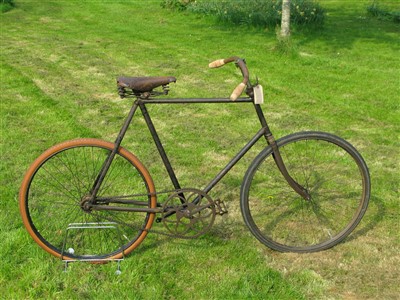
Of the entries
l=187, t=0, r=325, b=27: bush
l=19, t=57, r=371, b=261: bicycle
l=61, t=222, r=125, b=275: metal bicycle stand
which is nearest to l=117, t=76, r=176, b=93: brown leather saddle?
l=19, t=57, r=371, b=261: bicycle

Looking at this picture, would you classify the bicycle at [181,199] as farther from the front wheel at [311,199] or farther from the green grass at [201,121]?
the green grass at [201,121]

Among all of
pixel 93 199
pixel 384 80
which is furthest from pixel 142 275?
pixel 384 80

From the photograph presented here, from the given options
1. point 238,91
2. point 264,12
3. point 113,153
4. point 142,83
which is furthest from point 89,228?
point 264,12

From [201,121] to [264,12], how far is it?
728 cm

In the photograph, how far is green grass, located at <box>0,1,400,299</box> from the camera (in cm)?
388

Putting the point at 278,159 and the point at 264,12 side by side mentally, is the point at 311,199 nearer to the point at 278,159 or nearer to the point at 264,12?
the point at 278,159

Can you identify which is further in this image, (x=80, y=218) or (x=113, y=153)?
(x=80, y=218)

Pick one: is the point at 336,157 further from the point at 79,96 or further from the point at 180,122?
the point at 79,96

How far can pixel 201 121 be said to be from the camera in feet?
24.2

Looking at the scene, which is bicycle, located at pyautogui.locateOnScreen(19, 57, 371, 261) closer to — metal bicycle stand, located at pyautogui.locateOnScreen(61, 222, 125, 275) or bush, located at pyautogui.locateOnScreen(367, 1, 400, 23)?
metal bicycle stand, located at pyautogui.locateOnScreen(61, 222, 125, 275)

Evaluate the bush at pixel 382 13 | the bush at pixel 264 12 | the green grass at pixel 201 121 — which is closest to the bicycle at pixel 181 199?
the green grass at pixel 201 121

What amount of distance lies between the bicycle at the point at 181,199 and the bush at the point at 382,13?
10871 mm

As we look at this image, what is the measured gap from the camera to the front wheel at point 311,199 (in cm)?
403

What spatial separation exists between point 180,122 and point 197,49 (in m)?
4.99
